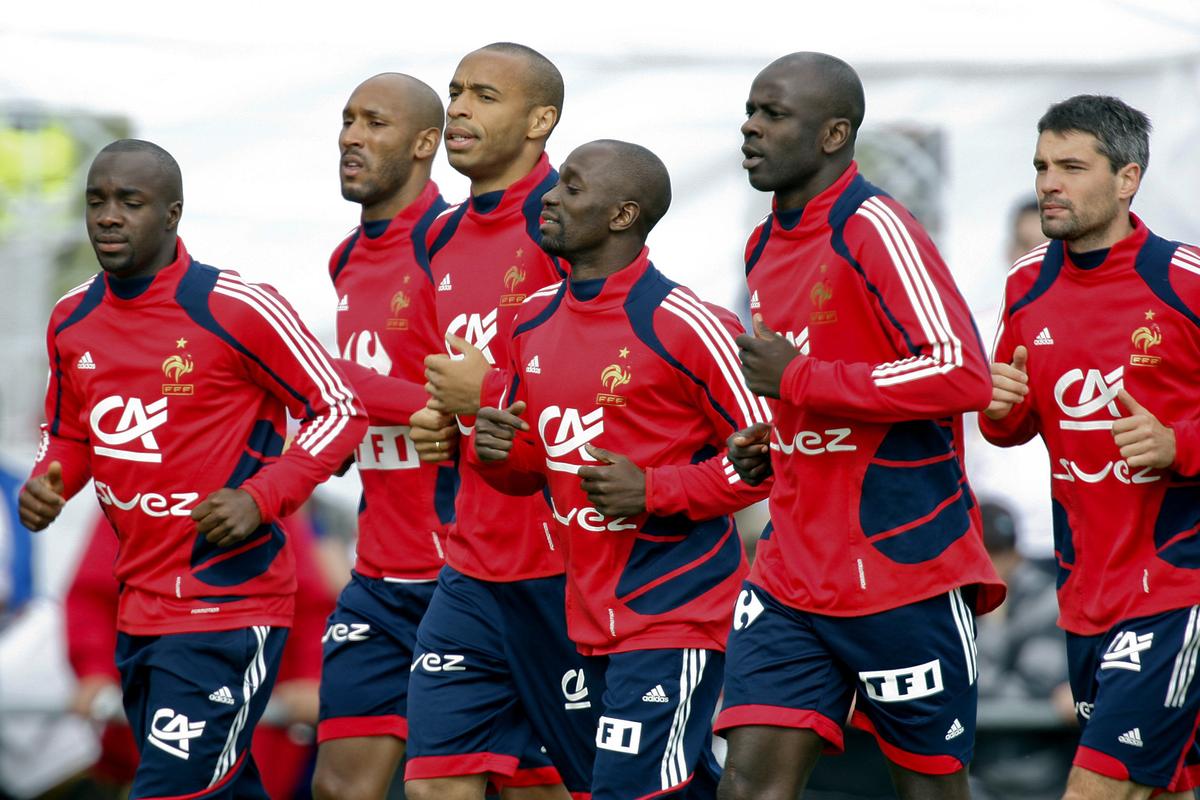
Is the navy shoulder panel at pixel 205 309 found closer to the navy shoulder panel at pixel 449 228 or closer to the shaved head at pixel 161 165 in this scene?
the shaved head at pixel 161 165

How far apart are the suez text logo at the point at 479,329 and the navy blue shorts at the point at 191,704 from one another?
1180 mm

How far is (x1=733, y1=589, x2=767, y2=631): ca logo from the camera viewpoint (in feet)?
19.6

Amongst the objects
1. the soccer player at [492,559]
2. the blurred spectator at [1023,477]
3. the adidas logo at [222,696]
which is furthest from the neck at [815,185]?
the blurred spectator at [1023,477]

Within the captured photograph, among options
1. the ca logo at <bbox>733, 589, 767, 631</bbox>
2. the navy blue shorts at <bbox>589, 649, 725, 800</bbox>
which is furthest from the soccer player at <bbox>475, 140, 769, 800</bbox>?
the ca logo at <bbox>733, 589, 767, 631</bbox>

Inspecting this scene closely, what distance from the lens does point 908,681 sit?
584 centimetres

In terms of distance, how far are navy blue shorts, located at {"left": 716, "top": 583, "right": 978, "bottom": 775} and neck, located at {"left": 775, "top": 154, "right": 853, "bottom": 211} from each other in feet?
3.87

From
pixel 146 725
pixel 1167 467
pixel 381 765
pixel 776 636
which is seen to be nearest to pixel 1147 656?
pixel 1167 467

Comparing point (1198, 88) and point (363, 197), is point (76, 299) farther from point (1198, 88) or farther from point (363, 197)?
point (1198, 88)

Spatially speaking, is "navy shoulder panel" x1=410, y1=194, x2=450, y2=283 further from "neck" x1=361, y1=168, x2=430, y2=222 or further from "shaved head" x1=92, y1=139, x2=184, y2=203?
"shaved head" x1=92, y1=139, x2=184, y2=203

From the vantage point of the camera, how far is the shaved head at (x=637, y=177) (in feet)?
20.6

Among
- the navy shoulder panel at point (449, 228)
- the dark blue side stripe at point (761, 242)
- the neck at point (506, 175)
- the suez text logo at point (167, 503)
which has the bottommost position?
the suez text logo at point (167, 503)

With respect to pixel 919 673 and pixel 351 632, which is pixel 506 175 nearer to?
pixel 351 632

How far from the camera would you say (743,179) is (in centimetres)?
1062

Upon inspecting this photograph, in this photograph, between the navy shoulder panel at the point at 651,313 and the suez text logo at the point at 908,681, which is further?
the navy shoulder panel at the point at 651,313
